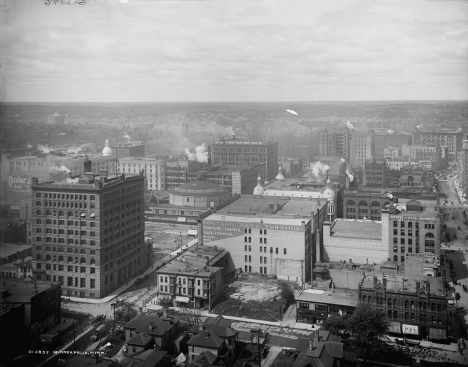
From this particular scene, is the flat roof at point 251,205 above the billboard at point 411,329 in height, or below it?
above

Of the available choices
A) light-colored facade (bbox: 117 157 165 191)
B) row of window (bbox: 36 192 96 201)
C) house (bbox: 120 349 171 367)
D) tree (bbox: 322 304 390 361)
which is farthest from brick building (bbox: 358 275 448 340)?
light-colored facade (bbox: 117 157 165 191)

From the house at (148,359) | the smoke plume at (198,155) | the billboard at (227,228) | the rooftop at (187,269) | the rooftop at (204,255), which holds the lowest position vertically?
the house at (148,359)

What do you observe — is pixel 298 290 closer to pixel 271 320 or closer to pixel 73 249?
pixel 271 320

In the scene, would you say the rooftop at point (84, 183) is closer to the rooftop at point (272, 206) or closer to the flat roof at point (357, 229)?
the rooftop at point (272, 206)

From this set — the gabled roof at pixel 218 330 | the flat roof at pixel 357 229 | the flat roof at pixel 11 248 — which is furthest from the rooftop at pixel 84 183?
the flat roof at pixel 357 229

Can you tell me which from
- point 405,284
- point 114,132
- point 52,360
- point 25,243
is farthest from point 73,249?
point 114,132

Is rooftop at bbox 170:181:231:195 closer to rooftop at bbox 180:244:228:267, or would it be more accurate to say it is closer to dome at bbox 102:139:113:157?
rooftop at bbox 180:244:228:267
